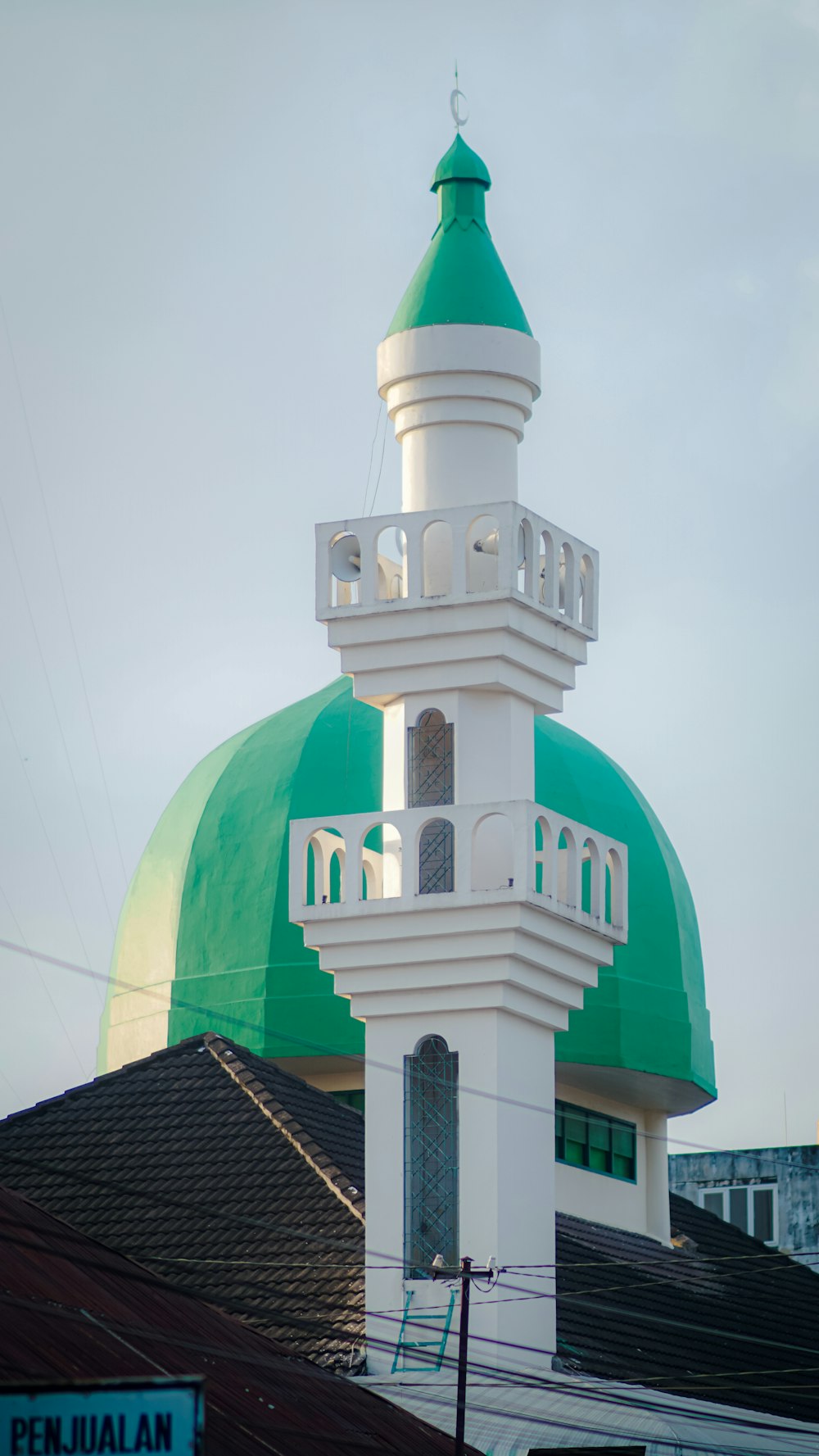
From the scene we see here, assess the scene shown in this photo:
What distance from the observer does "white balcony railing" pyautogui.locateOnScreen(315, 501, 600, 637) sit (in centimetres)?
2264

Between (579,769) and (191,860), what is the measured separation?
14.3 feet

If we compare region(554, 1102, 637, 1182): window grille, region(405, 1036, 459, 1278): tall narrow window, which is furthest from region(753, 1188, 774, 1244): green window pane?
region(405, 1036, 459, 1278): tall narrow window

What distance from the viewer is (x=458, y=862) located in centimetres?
2228

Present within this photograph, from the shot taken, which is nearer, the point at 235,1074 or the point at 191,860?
the point at 235,1074

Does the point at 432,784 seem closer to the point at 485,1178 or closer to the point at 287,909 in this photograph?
the point at 485,1178

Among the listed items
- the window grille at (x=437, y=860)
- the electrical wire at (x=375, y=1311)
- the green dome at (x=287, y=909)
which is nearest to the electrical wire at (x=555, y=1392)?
the electrical wire at (x=375, y=1311)

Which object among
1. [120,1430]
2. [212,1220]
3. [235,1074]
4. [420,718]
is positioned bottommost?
[120,1430]

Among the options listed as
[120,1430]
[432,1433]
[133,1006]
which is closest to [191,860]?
[133,1006]

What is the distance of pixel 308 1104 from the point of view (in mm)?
26234

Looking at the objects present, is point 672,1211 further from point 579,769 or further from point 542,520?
point 542,520

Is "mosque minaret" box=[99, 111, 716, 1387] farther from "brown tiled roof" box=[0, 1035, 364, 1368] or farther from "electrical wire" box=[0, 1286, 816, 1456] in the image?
"brown tiled roof" box=[0, 1035, 364, 1368]

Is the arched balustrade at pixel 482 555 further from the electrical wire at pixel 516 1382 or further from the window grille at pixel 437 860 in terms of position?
the electrical wire at pixel 516 1382

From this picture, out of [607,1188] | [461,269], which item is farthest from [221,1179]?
[461,269]

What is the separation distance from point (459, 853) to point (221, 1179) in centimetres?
461
